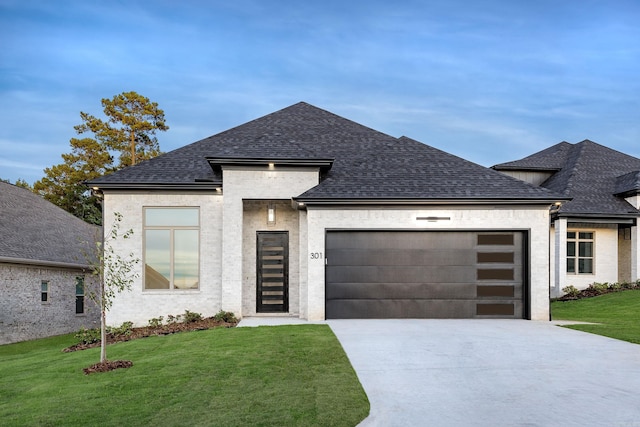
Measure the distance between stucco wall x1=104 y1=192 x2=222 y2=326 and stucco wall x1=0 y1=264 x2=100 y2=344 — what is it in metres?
5.79

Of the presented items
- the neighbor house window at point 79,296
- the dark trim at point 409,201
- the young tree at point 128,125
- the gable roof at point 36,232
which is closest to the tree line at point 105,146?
the young tree at point 128,125

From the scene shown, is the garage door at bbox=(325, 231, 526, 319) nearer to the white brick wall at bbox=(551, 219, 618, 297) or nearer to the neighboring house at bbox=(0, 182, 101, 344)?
the neighboring house at bbox=(0, 182, 101, 344)

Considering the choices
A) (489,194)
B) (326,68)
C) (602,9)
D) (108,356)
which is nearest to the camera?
(108,356)

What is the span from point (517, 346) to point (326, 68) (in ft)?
96.5

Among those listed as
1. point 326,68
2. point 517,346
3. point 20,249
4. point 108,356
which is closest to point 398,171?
point 517,346

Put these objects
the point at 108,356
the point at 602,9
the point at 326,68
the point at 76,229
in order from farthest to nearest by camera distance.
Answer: the point at 326,68 < the point at 76,229 < the point at 602,9 < the point at 108,356

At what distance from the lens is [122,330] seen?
13.1 m

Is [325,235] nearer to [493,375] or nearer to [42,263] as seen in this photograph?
[493,375]

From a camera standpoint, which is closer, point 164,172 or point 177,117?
point 164,172

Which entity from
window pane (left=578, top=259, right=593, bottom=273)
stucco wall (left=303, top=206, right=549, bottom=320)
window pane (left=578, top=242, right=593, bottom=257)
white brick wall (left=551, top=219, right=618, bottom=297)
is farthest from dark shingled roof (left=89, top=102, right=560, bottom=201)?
window pane (left=578, top=259, right=593, bottom=273)

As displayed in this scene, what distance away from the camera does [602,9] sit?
1688 centimetres

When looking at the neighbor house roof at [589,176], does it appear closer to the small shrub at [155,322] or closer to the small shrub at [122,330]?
the small shrub at [155,322]

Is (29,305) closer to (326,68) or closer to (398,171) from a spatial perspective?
(398,171)

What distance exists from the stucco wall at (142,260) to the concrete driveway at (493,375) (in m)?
4.51
